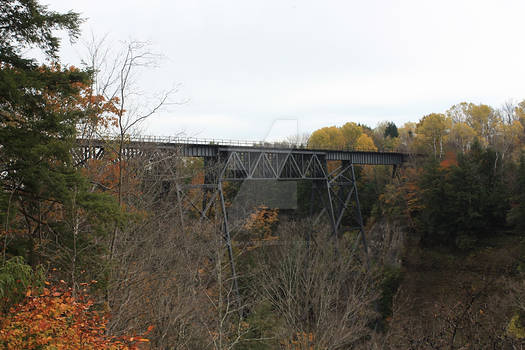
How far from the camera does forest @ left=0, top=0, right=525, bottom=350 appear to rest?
6016 millimetres

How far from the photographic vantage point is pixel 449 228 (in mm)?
25734

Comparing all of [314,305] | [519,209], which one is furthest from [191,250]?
[519,209]

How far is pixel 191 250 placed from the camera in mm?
13008

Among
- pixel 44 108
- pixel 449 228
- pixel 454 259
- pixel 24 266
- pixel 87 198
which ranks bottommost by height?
pixel 454 259

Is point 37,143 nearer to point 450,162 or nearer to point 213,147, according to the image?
point 213,147

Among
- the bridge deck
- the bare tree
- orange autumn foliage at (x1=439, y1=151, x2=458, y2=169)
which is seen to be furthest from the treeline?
the bare tree

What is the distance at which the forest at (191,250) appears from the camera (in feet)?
19.7

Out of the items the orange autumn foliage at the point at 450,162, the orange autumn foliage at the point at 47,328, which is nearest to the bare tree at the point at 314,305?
the orange autumn foliage at the point at 47,328

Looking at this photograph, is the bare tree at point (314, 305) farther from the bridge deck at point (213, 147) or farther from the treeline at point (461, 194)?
the treeline at point (461, 194)

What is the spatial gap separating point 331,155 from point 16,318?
845 inches

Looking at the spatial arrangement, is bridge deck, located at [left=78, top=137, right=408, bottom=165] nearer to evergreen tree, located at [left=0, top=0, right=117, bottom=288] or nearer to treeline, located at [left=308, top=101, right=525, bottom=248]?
evergreen tree, located at [left=0, top=0, right=117, bottom=288]

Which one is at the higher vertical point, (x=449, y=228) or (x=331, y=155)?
(x=331, y=155)

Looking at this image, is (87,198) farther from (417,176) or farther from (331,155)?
(417,176)

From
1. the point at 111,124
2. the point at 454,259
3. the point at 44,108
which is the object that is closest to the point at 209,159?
the point at 111,124
